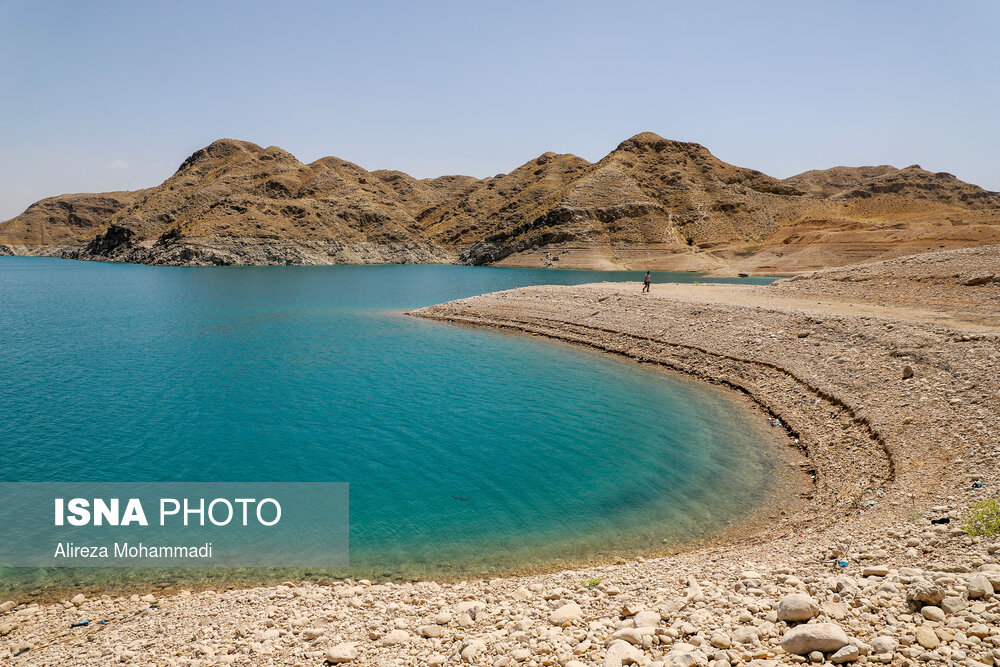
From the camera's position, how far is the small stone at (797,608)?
20.3 feet

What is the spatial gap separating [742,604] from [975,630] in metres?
2.30

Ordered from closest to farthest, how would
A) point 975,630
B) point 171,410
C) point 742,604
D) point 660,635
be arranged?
point 975,630, point 660,635, point 742,604, point 171,410

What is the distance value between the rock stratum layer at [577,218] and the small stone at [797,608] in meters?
93.8

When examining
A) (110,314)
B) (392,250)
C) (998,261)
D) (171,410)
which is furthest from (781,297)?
(392,250)

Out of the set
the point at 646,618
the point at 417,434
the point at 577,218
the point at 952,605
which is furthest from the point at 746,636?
the point at 577,218

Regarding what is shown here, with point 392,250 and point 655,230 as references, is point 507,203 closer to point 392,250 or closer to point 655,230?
point 392,250

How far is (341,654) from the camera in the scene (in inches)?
265

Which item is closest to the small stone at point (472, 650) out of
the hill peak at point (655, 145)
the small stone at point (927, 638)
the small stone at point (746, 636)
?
the small stone at point (746, 636)

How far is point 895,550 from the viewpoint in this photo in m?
8.62

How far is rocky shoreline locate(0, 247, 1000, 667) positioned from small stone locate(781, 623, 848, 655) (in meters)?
0.01

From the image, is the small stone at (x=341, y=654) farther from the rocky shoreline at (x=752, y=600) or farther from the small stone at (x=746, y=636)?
the small stone at (x=746, y=636)

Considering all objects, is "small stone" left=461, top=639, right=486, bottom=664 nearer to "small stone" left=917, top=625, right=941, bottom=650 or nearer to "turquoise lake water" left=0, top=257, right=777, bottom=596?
"turquoise lake water" left=0, top=257, right=777, bottom=596

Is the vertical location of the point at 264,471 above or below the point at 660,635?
below

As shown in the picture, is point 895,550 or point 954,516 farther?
point 954,516
